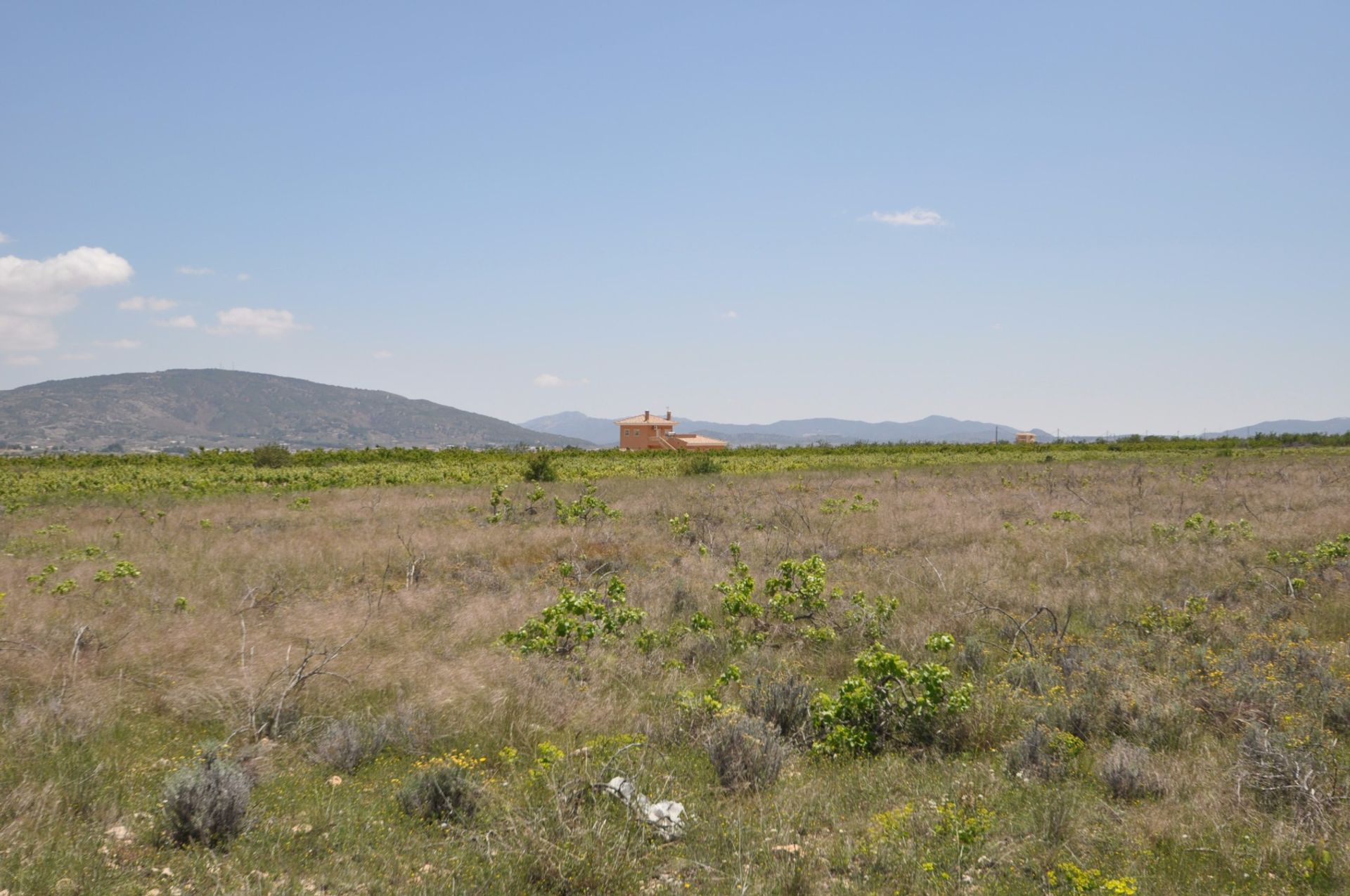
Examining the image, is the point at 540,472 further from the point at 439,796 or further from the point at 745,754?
the point at 439,796

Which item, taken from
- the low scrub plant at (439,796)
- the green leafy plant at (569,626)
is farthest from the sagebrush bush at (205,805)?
the green leafy plant at (569,626)

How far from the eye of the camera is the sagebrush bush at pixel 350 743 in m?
5.56

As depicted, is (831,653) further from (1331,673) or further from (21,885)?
(21,885)

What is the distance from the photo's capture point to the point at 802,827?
15.5 feet

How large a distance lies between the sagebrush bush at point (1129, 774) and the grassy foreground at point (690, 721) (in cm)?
2

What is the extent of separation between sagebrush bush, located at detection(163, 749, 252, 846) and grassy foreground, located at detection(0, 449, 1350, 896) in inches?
4.8

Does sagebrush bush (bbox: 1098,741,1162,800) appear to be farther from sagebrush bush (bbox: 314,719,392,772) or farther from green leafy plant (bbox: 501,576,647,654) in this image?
sagebrush bush (bbox: 314,719,392,772)

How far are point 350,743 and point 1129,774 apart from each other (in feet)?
18.8

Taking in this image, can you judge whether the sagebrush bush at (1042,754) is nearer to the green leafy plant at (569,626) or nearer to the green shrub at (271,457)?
the green leafy plant at (569,626)

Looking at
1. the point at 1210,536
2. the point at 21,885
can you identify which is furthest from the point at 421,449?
the point at 21,885

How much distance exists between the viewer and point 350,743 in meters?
5.60

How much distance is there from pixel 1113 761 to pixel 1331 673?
326cm

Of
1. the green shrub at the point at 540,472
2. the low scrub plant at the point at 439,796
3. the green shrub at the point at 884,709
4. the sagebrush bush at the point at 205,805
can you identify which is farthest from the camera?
the green shrub at the point at 540,472

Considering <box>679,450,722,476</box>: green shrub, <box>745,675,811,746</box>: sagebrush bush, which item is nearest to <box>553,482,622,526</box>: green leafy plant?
<box>745,675,811,746</box>: sagebrush bush
